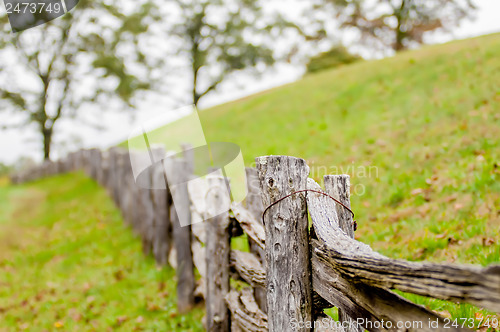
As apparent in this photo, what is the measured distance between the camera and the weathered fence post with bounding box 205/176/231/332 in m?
3.64

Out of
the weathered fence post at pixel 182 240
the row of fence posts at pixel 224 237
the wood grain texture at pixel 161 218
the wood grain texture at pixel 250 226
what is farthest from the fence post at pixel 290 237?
the wood grain texture at pixel 161 218

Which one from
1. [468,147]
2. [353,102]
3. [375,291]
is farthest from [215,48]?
[375,291]

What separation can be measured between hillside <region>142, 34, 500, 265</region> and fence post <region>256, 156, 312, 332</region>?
6.76ft

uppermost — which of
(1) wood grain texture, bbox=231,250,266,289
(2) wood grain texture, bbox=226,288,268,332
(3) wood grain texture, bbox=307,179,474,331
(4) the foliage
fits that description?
(4) the foliage

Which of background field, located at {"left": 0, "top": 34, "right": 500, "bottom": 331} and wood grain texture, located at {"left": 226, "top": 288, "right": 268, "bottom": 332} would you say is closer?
wood grain texture, located at {"left": 226, "top": 288, "right": 268, "bottom": 332}

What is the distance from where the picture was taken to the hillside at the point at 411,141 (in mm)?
4277

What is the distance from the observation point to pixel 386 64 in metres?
14.1

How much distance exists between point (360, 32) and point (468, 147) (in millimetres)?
24914

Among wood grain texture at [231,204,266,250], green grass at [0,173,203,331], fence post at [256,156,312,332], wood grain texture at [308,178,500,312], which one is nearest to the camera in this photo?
wood grain texture at [308,178,500,312]

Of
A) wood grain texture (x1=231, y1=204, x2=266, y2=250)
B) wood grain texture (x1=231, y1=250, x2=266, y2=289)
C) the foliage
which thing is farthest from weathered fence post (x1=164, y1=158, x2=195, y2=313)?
the foliage

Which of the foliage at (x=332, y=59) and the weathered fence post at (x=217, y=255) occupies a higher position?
the foliage at (x=332, y=59)

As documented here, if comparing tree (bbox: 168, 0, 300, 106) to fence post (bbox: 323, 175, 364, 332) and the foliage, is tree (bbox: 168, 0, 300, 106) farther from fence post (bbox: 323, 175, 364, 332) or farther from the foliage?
fence post (bbox: 323, 175, 364, 332)

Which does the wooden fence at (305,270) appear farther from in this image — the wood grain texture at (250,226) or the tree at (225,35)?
the tree at (225,35)

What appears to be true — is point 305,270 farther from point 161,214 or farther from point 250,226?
point 161,214
